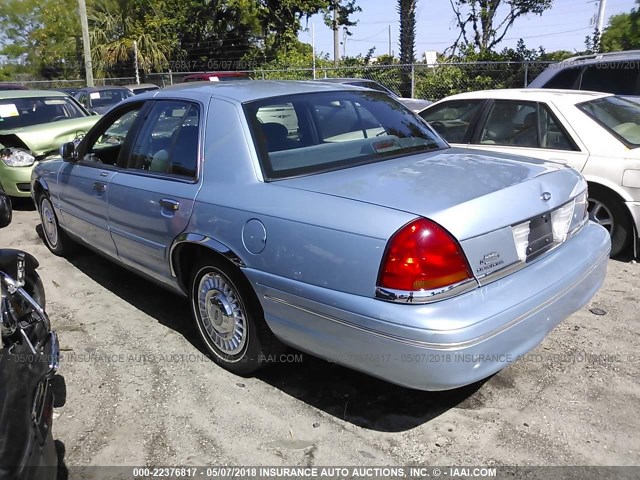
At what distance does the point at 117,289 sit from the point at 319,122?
2.52 meters

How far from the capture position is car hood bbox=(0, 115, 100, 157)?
7.95 metres

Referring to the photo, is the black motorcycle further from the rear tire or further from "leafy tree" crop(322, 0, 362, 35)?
"leafy tree" crop(322, 0, 362, 35)

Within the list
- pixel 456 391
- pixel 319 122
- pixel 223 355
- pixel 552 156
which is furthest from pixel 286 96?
pixel 552 156

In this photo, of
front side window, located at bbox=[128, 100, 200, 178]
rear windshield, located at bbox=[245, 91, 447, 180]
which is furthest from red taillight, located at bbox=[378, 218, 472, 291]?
front side window, located at bbox=[128, 100, 200, 178]

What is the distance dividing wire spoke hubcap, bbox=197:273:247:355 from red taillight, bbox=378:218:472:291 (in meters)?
1.11

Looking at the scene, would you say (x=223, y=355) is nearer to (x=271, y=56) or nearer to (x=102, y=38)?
(x=271, y=56)

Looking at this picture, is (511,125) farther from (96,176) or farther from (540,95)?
(96,176)

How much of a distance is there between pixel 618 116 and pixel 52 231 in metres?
5.66

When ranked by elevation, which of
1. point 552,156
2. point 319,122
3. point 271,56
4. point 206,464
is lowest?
point 206,464

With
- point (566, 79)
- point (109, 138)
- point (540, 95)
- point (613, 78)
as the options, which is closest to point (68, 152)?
point (109, 138)

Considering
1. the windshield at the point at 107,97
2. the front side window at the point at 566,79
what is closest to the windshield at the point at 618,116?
the front side window at the point at 566,79

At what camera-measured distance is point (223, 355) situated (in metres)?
3.63

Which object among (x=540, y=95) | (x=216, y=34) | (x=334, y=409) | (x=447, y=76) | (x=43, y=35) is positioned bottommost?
(x=334, y=409)

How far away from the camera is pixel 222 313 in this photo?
3.50 meters
